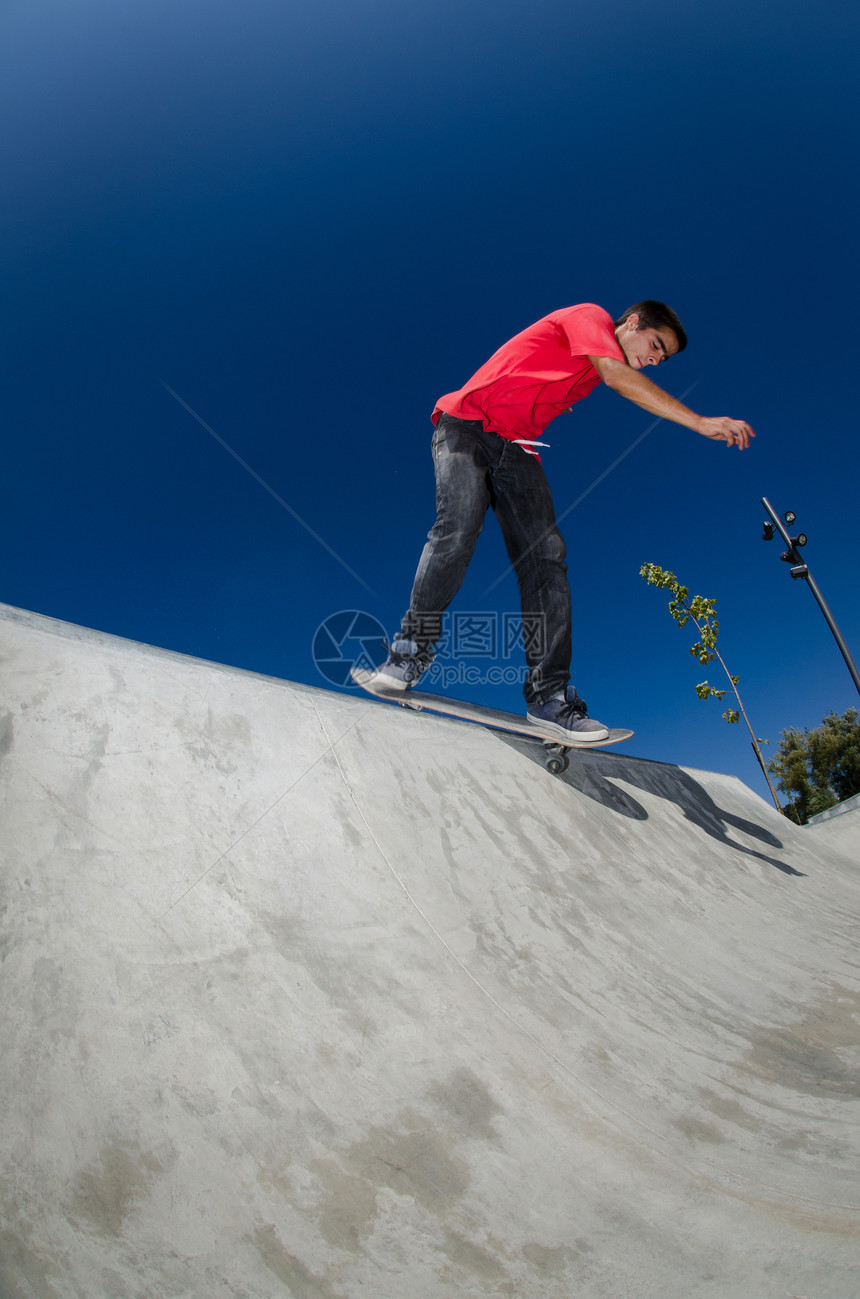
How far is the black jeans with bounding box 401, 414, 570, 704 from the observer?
9.73 ft

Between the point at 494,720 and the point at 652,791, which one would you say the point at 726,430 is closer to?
the point at 494,720

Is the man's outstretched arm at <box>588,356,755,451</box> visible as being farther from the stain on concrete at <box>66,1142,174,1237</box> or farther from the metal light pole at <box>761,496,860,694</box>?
the metal light pole at <box>761,496,860,694</box>

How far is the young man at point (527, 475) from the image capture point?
9.41 ft

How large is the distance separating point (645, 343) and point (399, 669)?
2001 mm

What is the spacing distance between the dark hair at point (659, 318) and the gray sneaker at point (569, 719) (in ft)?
5.97

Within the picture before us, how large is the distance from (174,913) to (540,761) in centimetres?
225

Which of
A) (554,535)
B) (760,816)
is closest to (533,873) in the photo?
(554,535)

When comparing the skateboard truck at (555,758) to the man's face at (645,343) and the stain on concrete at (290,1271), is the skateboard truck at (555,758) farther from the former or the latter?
the stain on concrete at (290,1271)

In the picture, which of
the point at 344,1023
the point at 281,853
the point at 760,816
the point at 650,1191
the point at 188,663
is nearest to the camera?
the point at 650,1191

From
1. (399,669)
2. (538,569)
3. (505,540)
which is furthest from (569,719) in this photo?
(505,540)

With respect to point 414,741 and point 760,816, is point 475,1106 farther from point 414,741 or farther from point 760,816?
point 760,816

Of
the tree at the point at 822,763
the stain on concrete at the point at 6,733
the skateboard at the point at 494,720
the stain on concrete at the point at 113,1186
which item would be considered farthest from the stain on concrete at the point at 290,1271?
the tree at the point at 822,763

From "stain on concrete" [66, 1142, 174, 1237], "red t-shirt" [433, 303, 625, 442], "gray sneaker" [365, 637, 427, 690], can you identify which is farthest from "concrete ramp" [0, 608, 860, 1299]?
"red t-shirt" [433, 303, 625, 442]

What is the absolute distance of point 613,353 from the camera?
2654 mm
